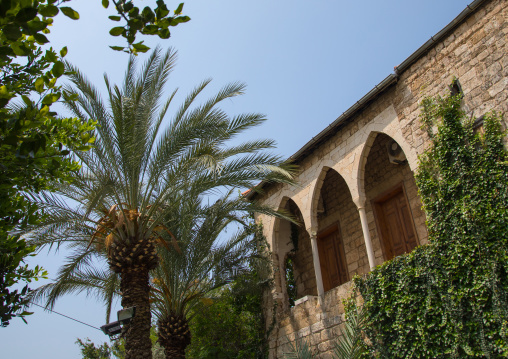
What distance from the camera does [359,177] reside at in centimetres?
912

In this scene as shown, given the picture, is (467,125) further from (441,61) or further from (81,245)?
(81,245)

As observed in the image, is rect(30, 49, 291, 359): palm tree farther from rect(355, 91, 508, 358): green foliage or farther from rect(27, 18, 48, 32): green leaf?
rect(27, 18, 48, 32): green leaf

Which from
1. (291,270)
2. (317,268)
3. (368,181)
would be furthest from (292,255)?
(368,181)

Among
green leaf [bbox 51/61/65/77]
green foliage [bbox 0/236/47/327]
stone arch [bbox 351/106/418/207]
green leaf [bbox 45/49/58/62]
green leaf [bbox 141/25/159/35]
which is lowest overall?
green foliage [bbox 0/236/47/327]

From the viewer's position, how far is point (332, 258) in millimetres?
11375

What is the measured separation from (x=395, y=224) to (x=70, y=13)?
8825mm

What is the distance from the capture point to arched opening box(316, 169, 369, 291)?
33.5ft

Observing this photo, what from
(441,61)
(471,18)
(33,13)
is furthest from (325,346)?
(33,13)

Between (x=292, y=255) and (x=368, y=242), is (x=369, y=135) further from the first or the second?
(x=292, y=255)

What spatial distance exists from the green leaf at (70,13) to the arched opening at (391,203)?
8029mm

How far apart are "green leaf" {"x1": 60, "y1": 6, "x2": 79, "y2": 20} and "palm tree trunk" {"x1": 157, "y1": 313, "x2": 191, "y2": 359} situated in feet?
26.9

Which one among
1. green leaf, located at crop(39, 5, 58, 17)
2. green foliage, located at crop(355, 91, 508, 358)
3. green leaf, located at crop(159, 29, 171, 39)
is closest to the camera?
green leaf, located at crop(39, 5, 58, 17)

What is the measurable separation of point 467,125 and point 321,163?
141 inches

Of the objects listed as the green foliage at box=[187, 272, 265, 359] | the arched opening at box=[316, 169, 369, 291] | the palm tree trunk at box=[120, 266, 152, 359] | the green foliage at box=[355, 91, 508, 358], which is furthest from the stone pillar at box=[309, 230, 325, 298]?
the palm tree trunk at box=[120, 266, 152, 359]
